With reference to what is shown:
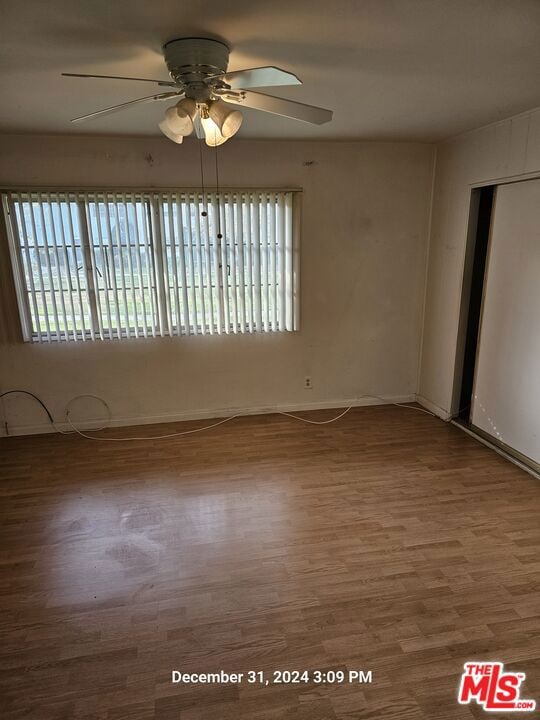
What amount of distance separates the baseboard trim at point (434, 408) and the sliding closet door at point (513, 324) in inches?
16.2

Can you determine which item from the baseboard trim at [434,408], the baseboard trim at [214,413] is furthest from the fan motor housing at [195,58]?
the baseboard trim at [434,408]

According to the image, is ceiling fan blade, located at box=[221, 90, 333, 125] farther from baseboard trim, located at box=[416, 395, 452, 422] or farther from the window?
baseboard trim, located at box=[416, 395, 452, 422]

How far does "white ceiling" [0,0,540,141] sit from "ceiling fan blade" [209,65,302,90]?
6.4 inches

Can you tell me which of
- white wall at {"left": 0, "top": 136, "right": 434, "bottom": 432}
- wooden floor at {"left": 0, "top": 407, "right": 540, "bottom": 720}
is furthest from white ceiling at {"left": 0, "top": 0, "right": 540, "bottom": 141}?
wooden floor at {"left": 0, "top": 407, "right": 540, "bottom": 720}

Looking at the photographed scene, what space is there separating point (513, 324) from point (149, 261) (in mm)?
2923

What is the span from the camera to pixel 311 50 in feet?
6.15

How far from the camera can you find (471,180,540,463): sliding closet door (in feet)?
10.1

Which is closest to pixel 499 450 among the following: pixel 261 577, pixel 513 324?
pixel 513 324

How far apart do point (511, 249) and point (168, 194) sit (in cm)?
270

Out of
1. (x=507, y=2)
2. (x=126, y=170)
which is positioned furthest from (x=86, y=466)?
(x=507, y=2)

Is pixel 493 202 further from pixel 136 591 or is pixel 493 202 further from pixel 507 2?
pixel 136 591

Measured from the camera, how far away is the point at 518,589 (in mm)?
2100

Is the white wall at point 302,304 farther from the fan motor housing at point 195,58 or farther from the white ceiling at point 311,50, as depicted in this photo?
the fan motor housing at point 195,58

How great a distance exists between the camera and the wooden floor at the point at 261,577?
1660 millimetres
